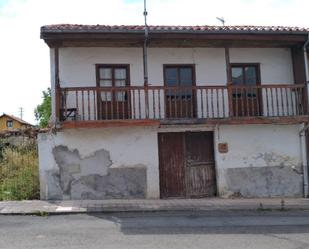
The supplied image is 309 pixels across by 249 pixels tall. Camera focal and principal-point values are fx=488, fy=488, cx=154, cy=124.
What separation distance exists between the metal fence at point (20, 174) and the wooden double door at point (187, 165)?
13.2 ft

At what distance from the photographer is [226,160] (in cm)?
1541

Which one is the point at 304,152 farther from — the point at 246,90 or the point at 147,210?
the point at 147,210

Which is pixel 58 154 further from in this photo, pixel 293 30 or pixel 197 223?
pixel 293 30

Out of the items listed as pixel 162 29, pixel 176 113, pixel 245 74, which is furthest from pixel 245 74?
pixel 162 29

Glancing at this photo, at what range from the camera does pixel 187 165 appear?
1547 cm

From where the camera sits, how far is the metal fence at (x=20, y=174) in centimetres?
1478

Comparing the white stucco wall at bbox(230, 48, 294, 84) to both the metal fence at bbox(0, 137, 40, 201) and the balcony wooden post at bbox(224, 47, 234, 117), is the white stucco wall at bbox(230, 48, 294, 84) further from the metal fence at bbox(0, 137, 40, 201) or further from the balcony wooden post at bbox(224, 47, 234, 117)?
the metal fence at bbox(0, 137, 40, 201)

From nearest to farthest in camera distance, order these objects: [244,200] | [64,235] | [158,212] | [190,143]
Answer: [64,235] → [158,212] → [244,200] → [190,143]

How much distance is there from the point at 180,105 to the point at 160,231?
6766 mm

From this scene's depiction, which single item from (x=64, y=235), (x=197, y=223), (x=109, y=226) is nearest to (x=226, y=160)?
(x=197, y=223)

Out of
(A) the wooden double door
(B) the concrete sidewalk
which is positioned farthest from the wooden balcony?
(B) the concrete sidewalk

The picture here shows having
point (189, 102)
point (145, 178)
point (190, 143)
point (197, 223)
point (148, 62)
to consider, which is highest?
point (148, 62)

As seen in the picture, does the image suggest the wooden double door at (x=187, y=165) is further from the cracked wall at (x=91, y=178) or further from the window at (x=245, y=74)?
the window at (x=245, y=74)

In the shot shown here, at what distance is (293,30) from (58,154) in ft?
27.0
